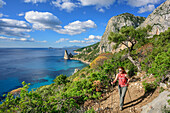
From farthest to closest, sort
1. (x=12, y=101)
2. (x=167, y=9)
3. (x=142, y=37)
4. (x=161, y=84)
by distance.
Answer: (x=167, y=9), (x=142, y=37), (x=161, y=84), (x=12, y=101)

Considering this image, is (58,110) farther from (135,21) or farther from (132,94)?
(135,21)

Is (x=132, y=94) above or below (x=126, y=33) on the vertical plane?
below

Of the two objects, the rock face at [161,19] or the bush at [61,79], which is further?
the rock face at [161,19]

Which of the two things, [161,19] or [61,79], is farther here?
[161,19]

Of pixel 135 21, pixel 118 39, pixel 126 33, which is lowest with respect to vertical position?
pixel 118 39

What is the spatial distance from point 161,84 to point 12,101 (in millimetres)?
8266

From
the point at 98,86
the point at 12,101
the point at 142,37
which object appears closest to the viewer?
the point at 12,101

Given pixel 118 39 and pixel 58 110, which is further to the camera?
pixel 118 39

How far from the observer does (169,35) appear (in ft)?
69.3

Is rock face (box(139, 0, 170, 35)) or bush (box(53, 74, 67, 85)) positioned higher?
rock face (box(139, 0, 170, 35))

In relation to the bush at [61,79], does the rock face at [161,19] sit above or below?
above

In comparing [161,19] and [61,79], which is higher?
[161,19]

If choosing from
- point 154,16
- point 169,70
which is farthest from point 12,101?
point 154,16

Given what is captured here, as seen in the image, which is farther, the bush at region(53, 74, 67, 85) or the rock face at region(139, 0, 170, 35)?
the rock face at region(139, 0, 170, 35)
